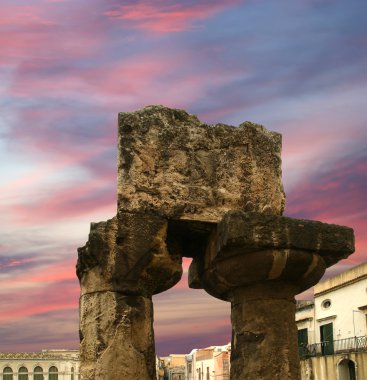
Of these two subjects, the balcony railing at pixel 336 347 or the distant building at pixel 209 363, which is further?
the distant building at pixel 209 363

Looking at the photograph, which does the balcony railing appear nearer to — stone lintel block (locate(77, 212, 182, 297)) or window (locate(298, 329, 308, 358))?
window (locate(298, 329, 308, 358))

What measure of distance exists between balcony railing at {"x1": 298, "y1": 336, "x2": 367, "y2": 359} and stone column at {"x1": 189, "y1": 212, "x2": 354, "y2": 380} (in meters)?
22.3

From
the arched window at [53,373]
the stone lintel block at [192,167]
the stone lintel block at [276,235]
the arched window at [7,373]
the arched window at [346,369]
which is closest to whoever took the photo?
the stone lintel block at [276,235]

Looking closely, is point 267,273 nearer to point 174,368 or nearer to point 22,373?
point 174,368

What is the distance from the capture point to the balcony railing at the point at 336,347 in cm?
2722

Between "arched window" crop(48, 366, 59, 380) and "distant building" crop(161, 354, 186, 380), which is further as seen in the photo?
"arched window" crop(48, 366, 59, 380)

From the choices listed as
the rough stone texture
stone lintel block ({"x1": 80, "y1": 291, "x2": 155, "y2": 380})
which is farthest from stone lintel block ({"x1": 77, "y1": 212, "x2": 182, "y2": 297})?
the rough stone texture

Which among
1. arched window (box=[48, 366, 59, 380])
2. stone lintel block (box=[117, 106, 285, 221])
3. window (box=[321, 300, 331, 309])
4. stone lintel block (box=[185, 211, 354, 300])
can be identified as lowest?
arched window (box=[48, 366, 59, 380])

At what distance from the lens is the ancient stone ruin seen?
5.48 m

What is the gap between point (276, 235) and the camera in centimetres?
543

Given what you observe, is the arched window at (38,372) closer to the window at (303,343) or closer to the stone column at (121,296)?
the window at (303,343)

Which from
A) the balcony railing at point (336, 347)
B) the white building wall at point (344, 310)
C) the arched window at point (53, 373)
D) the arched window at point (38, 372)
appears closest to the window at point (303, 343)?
the balcony railing at point (336, 347)

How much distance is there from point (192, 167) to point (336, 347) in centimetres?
2518

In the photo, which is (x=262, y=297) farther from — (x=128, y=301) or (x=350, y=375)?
(x=350, y=375)
